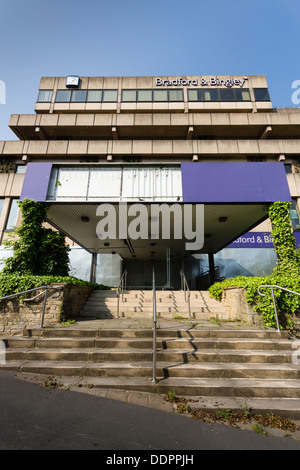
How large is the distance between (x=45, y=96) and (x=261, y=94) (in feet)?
74.5

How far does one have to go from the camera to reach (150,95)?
71.9 ft

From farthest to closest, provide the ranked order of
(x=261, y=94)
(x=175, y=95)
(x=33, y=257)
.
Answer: (x=175, y=95) < (x=261, y=94) < (x=33, y=257)

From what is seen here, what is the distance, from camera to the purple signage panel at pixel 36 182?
8.52 metres

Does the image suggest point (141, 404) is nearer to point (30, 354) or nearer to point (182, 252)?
point (30, 354)

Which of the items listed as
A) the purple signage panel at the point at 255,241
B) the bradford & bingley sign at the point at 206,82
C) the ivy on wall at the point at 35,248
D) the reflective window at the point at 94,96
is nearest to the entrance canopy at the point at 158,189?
the ivy on wall at the point at 35,248

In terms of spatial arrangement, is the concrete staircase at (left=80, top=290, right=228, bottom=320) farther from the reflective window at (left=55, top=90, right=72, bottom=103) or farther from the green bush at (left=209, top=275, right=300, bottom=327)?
the reflective window at (left=55, top=90, right=72, bottom=103)

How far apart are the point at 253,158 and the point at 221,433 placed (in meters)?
22.1

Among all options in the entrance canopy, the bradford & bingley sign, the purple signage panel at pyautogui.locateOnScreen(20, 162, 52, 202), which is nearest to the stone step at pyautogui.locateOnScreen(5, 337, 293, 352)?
the entrance canopy

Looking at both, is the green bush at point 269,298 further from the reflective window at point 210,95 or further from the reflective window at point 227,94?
the reflective window at point 227,94

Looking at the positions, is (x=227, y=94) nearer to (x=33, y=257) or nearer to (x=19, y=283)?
(x=33, y=257)

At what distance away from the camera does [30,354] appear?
4000 mm

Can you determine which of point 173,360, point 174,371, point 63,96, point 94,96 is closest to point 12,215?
point 63,96

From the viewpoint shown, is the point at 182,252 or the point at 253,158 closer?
the point at 182,252
